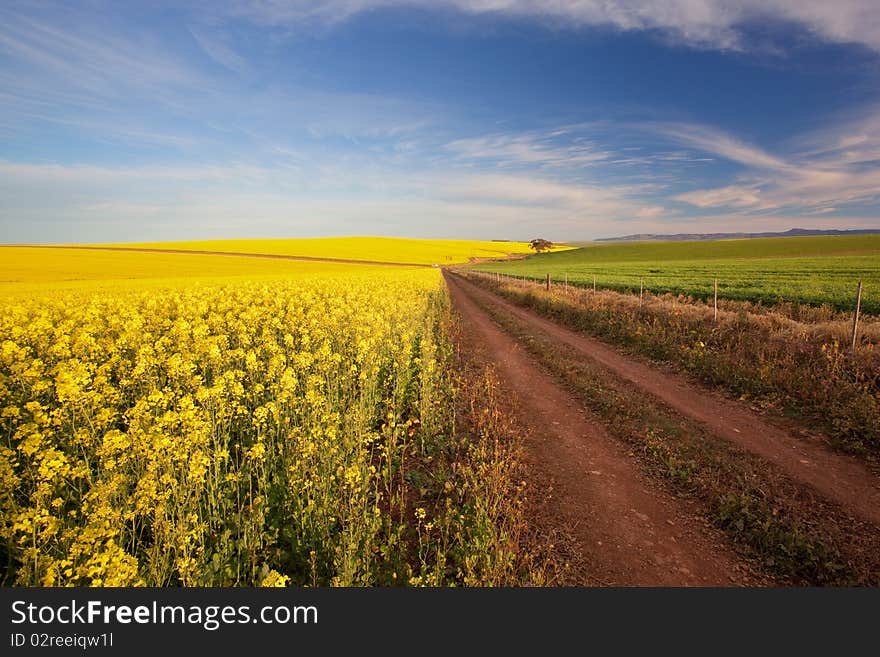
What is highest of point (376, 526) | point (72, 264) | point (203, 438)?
point (72, 264)

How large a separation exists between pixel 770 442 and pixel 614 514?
4.19 m

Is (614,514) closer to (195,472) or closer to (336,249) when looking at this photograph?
(195,472)

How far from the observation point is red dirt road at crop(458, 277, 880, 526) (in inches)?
222

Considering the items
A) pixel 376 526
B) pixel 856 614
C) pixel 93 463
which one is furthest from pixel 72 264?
pixel 856 614

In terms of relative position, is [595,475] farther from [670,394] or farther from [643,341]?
[643,341]

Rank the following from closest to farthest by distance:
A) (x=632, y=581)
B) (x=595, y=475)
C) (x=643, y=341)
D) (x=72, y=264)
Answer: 1. (x=632, y=581)
2. (x=595, y=475)
3. (x=643, y=341)
4. (x=72, y=264)

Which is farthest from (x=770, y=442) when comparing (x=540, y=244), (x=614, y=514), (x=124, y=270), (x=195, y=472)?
(x=540, y=244)

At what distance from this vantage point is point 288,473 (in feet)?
16.1

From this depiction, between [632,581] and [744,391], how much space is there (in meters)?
8.00

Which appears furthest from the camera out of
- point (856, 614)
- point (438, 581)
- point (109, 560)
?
point (438, 581)

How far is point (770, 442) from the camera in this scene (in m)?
7.28

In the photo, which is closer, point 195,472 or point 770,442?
point 195,472

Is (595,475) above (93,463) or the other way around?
the other way around

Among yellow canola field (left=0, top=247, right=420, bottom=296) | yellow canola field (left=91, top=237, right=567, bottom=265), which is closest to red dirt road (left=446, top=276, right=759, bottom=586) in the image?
yellow canola field (left=0, top=247, right=420, bottom=296)
